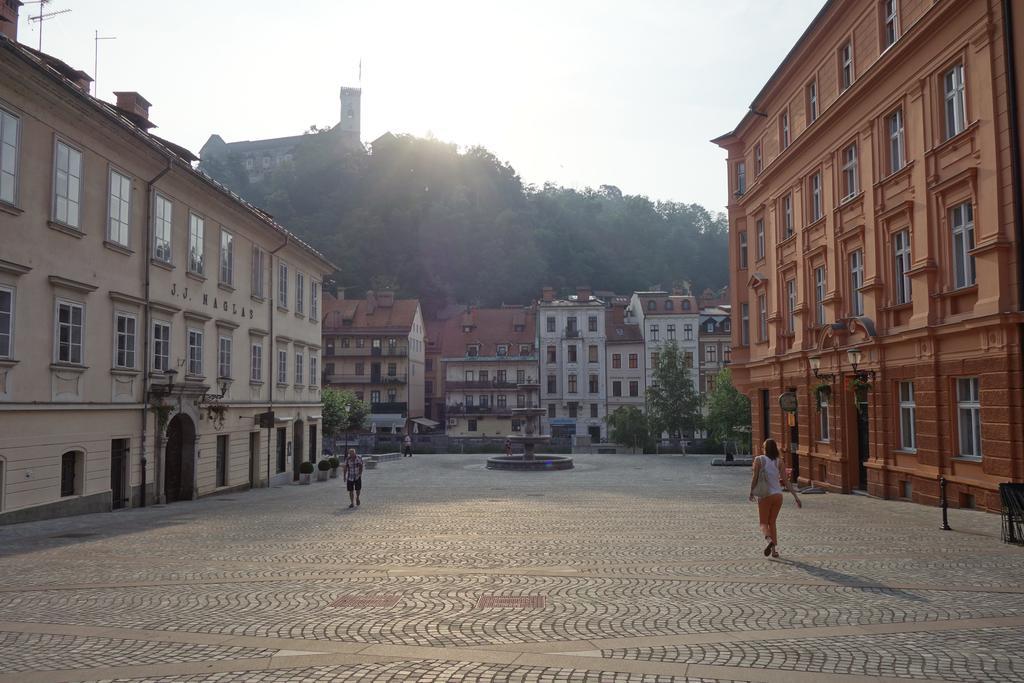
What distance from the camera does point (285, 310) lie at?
34.4m

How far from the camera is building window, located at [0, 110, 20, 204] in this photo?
16.4 m

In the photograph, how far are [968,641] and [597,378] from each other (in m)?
69.4

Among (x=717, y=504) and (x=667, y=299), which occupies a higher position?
(x=667, y=299)

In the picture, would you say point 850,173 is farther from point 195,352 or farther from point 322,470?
point 322,470

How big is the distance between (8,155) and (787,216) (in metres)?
24.7

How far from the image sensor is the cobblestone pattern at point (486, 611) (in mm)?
7867

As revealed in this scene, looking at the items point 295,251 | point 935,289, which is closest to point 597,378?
point 295,251

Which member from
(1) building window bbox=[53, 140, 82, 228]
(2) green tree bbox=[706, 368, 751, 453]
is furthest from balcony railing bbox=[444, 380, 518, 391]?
(1) building window bbox=[53, 140, 82, 228]

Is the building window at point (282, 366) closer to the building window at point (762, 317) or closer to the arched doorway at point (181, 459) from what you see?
the arched doorway at point (181, 459)

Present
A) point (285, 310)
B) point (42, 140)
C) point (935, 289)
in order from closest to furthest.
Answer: point (42, 140)
point (935, 289)
point (285, 310)

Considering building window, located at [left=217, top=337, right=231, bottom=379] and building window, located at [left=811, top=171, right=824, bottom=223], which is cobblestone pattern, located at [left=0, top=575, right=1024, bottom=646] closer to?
building window, located at [left=217, top=337, right=231, bottom=379]

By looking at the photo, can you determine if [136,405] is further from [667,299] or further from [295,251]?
[667,299]

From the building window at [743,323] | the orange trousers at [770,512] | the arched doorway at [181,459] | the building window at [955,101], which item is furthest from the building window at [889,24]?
the arched doorway at [181,459]

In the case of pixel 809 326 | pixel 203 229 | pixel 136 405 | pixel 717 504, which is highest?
pixel 203 229
